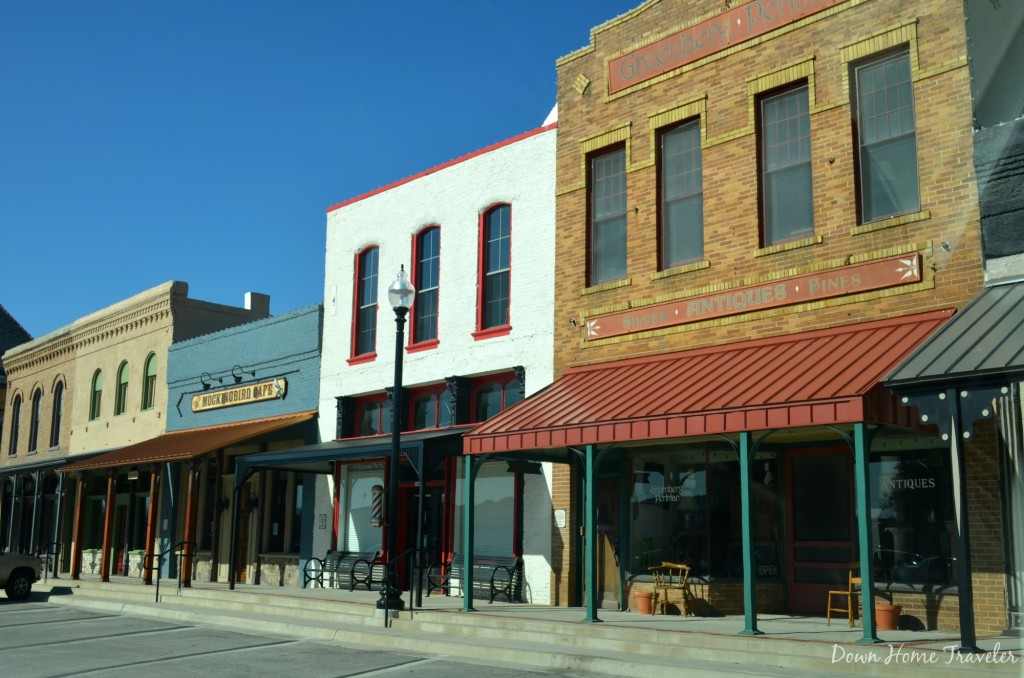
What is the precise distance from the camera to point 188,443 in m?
23.8

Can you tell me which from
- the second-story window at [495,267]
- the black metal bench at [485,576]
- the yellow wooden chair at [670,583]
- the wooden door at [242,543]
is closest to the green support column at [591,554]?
the yellow wooden chair at [670,583]

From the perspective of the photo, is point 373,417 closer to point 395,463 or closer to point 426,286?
point 426,286

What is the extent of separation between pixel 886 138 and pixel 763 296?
2.64 metres

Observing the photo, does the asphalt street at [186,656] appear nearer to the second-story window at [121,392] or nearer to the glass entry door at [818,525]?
the glass entry door at [818,525]

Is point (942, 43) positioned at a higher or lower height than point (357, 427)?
higher

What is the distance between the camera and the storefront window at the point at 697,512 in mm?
14961

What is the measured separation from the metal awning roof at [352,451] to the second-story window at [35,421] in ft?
60.0

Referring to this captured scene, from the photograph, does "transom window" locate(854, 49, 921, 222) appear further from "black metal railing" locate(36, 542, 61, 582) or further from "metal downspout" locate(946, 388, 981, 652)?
"black metal railing" locate(36, 542, 61, 582)

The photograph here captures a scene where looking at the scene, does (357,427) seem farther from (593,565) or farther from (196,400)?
(593,565)

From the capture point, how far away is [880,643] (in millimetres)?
10688

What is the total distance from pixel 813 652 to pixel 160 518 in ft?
68.1

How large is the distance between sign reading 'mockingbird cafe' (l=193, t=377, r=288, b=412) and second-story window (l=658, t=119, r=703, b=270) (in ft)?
36.8

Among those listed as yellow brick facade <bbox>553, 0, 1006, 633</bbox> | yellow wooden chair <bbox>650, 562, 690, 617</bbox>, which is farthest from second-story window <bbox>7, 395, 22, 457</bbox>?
yellow wooden chair <bbox>650, 562, 690, 617</bbox>

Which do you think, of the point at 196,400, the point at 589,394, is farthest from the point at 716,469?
Answer: the point at 196,400
